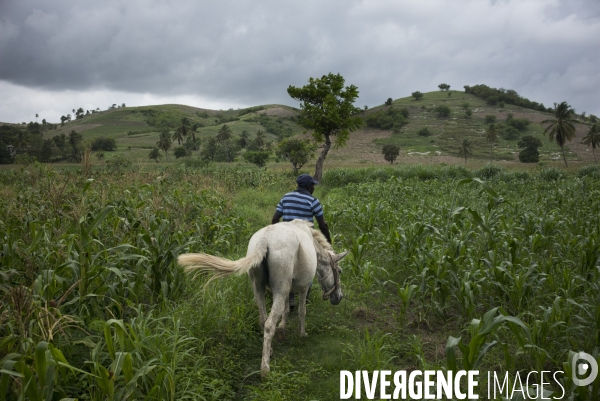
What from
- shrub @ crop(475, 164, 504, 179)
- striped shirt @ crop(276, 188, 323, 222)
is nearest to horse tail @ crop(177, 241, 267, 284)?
striped shirt @ crop(276, 188, 323, 222)

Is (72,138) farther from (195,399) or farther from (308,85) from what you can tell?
(195,399)

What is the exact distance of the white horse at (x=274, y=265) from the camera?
3611mm

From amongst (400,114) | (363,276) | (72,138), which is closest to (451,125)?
(400,114)

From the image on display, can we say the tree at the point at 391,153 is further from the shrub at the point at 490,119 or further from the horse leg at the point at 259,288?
the horse leg at the point at 259,288

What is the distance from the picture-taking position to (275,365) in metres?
3.67

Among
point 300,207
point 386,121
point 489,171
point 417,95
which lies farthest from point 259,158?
point 417,95

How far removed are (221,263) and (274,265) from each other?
1.87 ft

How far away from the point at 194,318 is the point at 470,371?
3009 millimetres

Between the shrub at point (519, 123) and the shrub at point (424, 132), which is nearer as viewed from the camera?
the shrub at point (424, 132)

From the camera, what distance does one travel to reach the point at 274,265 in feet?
12.4

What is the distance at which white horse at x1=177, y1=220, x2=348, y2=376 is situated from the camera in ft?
11.8

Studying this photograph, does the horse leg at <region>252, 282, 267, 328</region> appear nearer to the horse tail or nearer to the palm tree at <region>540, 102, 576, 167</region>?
the horse tail

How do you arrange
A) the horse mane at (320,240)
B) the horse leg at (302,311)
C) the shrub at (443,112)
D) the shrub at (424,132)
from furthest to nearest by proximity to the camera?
the shrub at (443,112)
the shrub at (424,132)
the horse mane at (320,240)
the horse leg at (302,311)

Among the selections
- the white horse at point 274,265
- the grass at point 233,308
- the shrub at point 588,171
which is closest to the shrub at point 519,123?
the shrub at point 588,171
